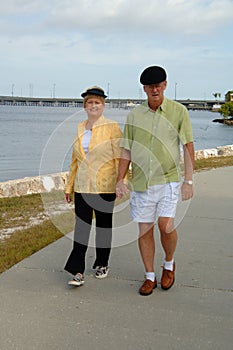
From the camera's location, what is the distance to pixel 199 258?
5.68 m

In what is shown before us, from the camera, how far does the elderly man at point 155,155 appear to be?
4352 mm

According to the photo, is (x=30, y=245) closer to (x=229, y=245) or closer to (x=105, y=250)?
(x=105, y=250)

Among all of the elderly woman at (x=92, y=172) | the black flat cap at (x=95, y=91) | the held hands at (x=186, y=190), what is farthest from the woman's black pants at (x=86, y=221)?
the black flat cap at (x=95, y=91)

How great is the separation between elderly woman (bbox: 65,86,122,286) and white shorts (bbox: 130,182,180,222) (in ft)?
1.14

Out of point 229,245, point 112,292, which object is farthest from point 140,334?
point 229,245

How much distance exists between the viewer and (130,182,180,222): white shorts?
445 cm

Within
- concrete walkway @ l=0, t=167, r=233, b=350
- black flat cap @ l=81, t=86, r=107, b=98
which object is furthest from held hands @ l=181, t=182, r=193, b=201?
black flat cap @ l=81, t=86, r=107, b=98

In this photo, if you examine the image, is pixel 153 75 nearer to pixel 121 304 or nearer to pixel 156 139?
pixel 156 139

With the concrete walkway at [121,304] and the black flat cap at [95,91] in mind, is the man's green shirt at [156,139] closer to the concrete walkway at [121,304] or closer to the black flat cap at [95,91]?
the black flat cap at [95,91]

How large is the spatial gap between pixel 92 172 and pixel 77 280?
3.07ft

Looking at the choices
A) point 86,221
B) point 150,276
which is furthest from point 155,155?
point 150,276

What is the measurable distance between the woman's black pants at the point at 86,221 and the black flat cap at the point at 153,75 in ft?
3.50

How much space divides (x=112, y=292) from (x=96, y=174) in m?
1.01

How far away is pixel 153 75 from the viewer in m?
4.29
